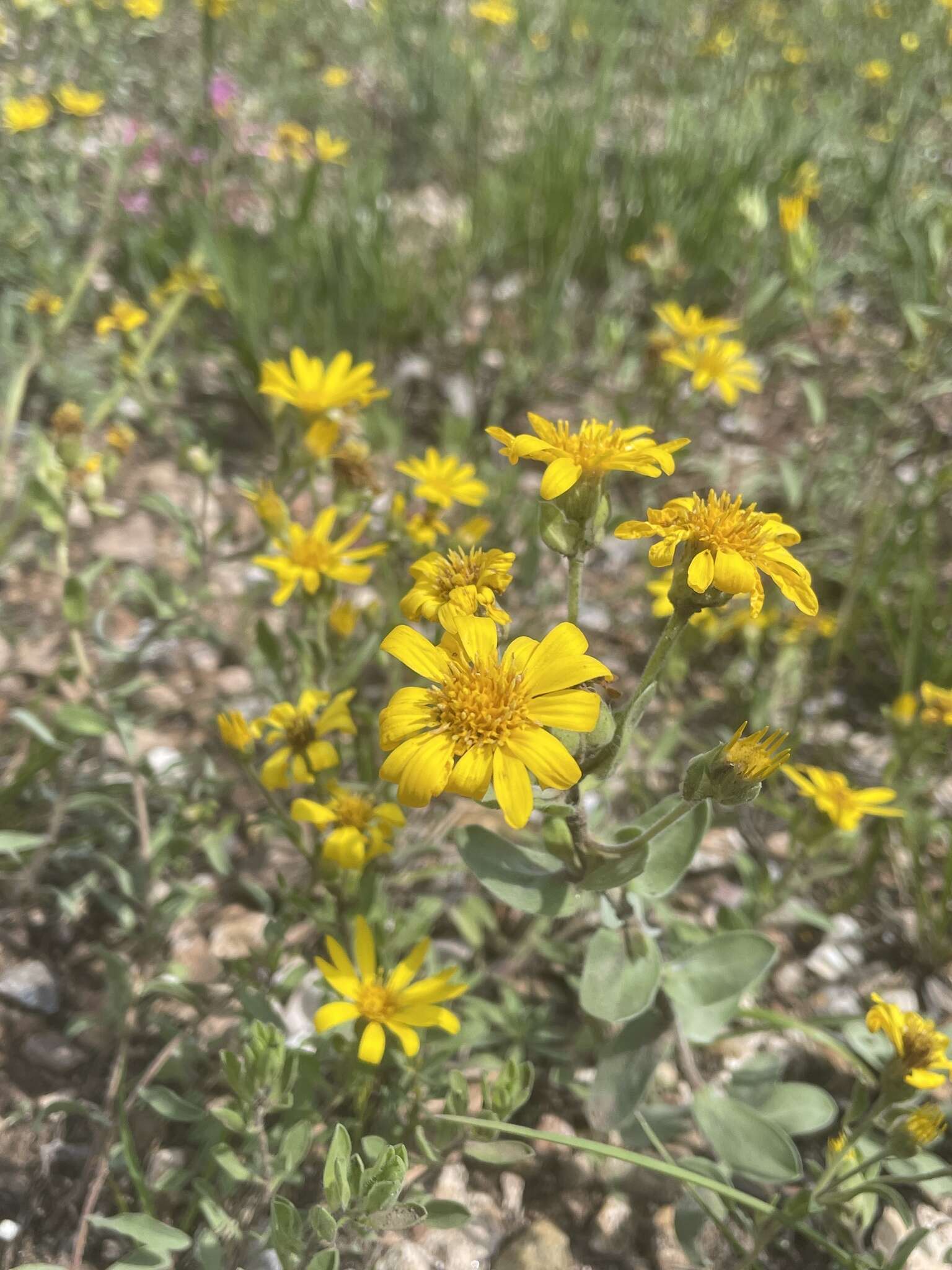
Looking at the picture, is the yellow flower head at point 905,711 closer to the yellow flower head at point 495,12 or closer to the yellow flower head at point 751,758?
the yellow flower head at point 751,758

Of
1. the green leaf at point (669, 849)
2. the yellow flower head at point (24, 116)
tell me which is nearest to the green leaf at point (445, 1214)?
the green leaf at point (669, 849)

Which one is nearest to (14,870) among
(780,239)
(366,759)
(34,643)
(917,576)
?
(34,643)

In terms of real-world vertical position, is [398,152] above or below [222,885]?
above

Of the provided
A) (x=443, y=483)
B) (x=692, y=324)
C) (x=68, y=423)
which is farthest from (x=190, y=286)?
(x=692, y=324)

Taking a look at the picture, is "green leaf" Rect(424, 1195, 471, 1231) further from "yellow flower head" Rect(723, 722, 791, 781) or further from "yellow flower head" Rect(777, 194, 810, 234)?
"yellow flower head" Rect(777, 194, 810, 234)

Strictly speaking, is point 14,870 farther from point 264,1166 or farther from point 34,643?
point 264,1166
